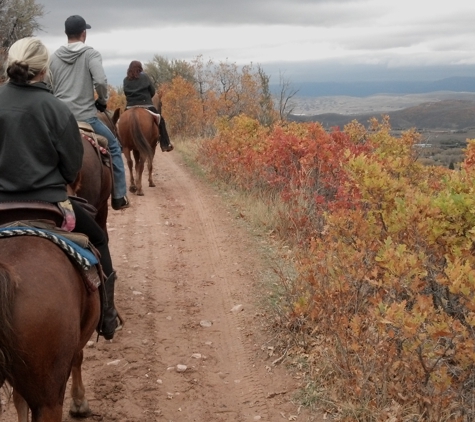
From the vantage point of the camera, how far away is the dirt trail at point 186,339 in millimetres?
4430

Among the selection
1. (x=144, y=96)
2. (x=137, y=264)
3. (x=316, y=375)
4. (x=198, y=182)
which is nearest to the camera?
(x=316, y=375)

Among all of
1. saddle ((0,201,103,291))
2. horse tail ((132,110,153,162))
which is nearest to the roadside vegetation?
saddle ((0,201,103,291))

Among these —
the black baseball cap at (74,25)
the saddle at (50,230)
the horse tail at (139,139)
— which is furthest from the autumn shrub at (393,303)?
the horse tail at (139,139)

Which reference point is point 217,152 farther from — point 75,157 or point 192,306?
point 75,157

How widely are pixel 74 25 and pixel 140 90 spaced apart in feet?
20.4

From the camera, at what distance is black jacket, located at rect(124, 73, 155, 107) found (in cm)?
1148

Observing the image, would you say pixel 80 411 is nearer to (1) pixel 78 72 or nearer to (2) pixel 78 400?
(2) pixel 78 400

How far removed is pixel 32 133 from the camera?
131 inches

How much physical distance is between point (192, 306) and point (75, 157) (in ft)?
10.2

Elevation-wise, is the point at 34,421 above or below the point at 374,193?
below

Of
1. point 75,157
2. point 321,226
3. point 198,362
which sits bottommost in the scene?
point 198,362

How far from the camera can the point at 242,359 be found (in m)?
5.14

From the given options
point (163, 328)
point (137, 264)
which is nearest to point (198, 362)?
point (163, 328)

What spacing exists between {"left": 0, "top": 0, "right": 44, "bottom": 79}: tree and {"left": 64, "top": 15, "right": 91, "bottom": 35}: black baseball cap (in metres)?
15.9
